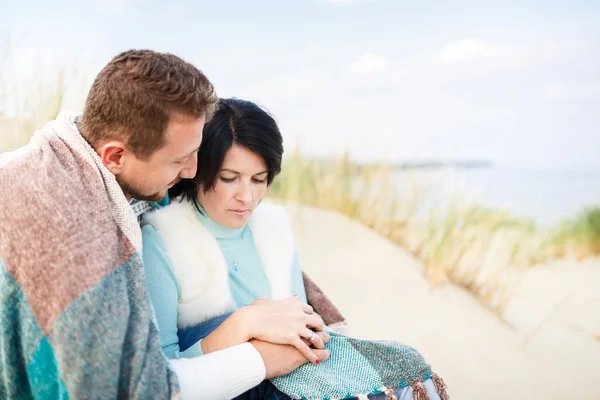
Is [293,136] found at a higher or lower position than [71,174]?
lower

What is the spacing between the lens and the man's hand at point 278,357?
5.65ft

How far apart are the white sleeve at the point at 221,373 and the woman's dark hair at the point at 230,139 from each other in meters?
0.64

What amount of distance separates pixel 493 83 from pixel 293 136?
26.7ft

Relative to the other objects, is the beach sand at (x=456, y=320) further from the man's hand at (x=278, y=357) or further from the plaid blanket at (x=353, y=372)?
the man's hand at (x=278, y=357)

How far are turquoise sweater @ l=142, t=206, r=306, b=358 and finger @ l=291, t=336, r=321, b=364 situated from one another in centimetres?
31

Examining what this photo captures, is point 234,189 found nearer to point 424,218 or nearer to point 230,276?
point 230,276

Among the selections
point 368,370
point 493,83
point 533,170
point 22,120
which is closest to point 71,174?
point 368,370

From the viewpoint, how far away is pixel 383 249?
446 cm

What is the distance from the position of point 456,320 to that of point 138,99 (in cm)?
291

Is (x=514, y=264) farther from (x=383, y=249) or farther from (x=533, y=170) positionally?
(x=533, y=170)

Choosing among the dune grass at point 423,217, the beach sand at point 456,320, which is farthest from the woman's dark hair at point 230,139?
the dune grass at point 423,217

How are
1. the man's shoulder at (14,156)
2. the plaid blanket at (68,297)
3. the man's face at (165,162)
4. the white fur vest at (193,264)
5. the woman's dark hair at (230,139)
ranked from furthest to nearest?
the woman's dark hair at (230,139) → the white fur vest at (193,264) → the man's face at (165,162) → the man's shoulder at (14,156) → the plaid blanket at (68,297)

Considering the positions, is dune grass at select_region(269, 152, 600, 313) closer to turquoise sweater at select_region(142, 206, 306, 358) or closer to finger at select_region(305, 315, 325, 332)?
turquoise sweater at select_region(142, 206, 306, 358)

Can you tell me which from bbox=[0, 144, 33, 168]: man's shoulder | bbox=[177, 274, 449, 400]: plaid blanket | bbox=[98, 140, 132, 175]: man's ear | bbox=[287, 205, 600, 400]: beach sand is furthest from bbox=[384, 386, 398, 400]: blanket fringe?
bbox=[287, 205, 600, 400]: beach sand
